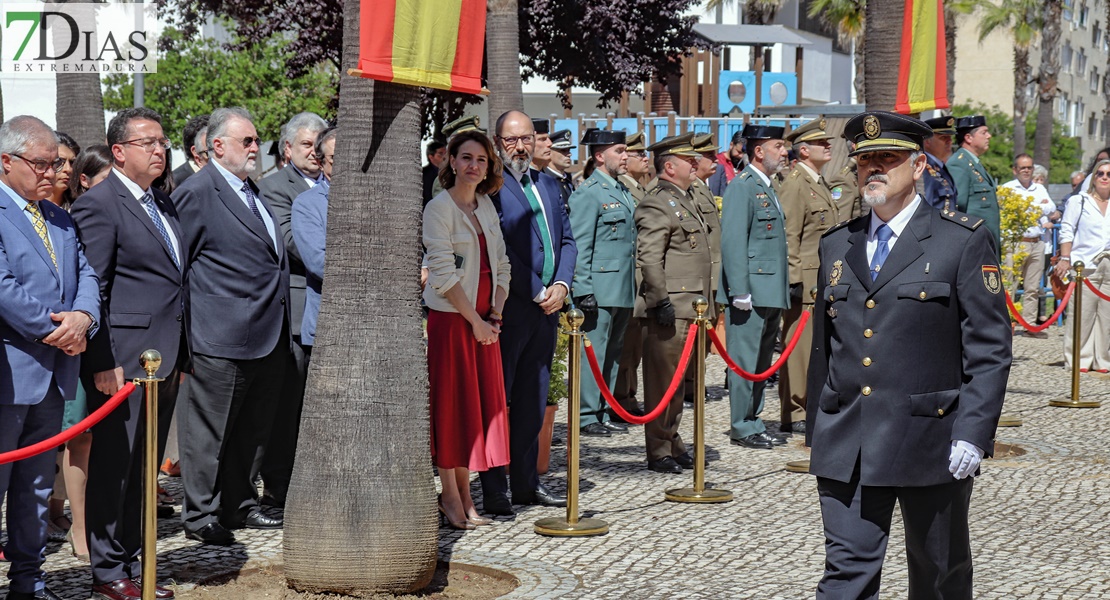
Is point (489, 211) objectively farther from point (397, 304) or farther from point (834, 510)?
point (834, 510)

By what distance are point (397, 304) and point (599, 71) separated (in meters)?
19.8

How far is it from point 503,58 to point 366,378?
832 cm

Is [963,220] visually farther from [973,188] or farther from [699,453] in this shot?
[973,188]

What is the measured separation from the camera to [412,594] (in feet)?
21.6

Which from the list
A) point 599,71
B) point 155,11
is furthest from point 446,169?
point 155,11

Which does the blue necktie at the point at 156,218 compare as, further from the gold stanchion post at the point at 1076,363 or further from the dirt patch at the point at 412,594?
the gold stanchion post at the point at 1076,363

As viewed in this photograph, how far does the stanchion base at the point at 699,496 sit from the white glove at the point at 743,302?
236 centimetres

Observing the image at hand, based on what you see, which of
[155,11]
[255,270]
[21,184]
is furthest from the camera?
[155,11]

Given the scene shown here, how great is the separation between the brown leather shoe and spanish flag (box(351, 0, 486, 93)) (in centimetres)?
246

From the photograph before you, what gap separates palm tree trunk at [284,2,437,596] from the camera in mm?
6438

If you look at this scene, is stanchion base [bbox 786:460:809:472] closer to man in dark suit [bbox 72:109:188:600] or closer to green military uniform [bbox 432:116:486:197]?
green military uniform [bbox 432:116:486:197]

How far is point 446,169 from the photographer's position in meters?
7.92

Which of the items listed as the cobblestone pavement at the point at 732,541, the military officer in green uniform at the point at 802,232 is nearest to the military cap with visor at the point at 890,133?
the cobblestone pavement at the point at 732,541

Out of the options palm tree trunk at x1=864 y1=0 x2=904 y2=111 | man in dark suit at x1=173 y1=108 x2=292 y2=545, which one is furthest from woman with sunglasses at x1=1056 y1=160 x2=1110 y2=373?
man in dark suit at x1=173 y1=108 x2=292 y2=545
